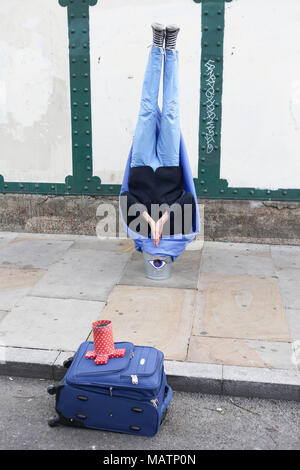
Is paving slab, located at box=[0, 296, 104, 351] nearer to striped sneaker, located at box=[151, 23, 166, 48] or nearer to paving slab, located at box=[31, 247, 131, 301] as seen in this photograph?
paving slab, located at box=[31, 247, 131, 301]

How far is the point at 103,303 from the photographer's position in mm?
5305

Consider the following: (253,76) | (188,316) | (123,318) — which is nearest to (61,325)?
(123,318)

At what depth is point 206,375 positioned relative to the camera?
405 centimetres

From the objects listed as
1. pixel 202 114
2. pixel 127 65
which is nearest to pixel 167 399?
pixel 202 114

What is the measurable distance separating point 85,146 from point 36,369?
12.0ft

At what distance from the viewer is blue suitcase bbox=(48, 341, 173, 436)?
11.5 feet

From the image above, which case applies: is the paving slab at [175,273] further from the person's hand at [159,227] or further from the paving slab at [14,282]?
the paving slab at [14,282]

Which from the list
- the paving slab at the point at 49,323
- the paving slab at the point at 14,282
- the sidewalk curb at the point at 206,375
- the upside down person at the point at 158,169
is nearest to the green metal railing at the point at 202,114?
the upside down person at the point at 158,169

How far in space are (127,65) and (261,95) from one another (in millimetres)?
1717

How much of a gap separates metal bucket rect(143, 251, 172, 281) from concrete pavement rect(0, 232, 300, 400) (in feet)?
0.26

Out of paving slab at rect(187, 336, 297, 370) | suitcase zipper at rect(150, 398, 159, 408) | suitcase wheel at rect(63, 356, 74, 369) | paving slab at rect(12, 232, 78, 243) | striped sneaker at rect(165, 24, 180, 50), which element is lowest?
suitcase zipper at rect(150, 398, 159, 408)

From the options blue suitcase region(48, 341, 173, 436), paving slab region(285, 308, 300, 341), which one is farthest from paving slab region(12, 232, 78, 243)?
blue suitcase region(48, 341, 173, 436)

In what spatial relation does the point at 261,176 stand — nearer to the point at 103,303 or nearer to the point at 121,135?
the point at 121,135

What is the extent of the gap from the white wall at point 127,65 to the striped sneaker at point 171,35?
1.37 m
